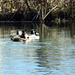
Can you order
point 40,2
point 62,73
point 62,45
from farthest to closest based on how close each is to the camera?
point 40,2 → point 62,45 → point 62,73

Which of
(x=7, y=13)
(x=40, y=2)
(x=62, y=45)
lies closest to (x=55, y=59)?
(x=62, y=45)

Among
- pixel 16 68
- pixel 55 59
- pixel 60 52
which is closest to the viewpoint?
pixel 16 68

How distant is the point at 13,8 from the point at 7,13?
6.46 ft

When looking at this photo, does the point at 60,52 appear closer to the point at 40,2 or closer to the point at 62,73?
the point at 62,73

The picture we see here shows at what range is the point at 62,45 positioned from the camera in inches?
994

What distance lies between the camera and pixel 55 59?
61.7ft

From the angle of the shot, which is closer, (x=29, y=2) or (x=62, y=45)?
(x=62, y=45)

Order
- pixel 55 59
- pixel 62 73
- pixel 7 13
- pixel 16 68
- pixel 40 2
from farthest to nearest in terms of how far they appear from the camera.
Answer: pixel 7 13 → pixel 40 2 → pixel 55 59 → pixel 16 68 → pixel 62 73

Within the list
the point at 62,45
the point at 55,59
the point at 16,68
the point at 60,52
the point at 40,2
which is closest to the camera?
the point at 16,68

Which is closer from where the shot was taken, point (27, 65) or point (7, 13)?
point (27, 65)

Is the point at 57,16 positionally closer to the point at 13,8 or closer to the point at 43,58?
the point at 13,8

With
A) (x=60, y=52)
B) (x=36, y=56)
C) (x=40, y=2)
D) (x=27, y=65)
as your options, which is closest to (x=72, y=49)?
(x=60, y=52)

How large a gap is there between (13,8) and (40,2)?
8.74 m

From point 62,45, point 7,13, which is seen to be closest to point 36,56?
point 62,45
